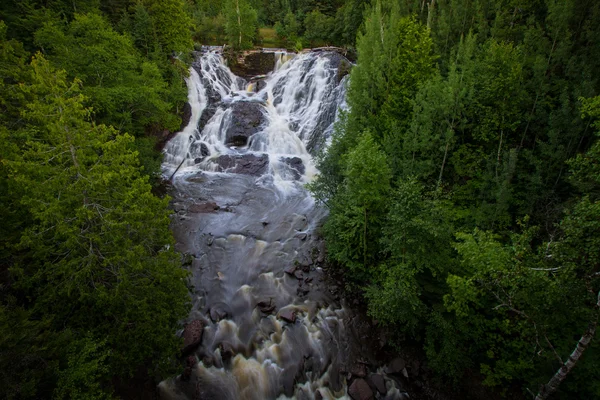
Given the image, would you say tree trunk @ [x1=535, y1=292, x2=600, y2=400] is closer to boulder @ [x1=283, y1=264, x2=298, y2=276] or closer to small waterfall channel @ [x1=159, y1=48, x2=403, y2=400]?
small waterfall channel @ [x1=159, y1=48, x2=403, y2=400]

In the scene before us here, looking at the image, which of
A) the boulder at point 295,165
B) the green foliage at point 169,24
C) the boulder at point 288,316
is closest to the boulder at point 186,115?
the green foliage at point 169,24

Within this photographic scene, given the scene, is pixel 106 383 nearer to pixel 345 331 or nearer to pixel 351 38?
pixel 345 331

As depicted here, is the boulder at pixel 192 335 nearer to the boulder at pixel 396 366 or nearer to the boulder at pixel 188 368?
the boulder at pixel 188 368

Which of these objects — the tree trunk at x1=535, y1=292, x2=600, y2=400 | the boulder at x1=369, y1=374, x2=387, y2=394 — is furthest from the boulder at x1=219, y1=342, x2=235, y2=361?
the tree trunk at x1=535, y1=292, x2=600, y2=400

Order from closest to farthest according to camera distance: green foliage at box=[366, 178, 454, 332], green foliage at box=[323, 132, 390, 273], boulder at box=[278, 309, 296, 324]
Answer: green foliage at box=[366, 178, 454, 332] < green foliage at box=[323, 132, 390, 273] < boulder at box=[278, 309, 296, 324]

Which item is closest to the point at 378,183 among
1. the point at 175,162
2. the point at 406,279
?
the point at 406,279
